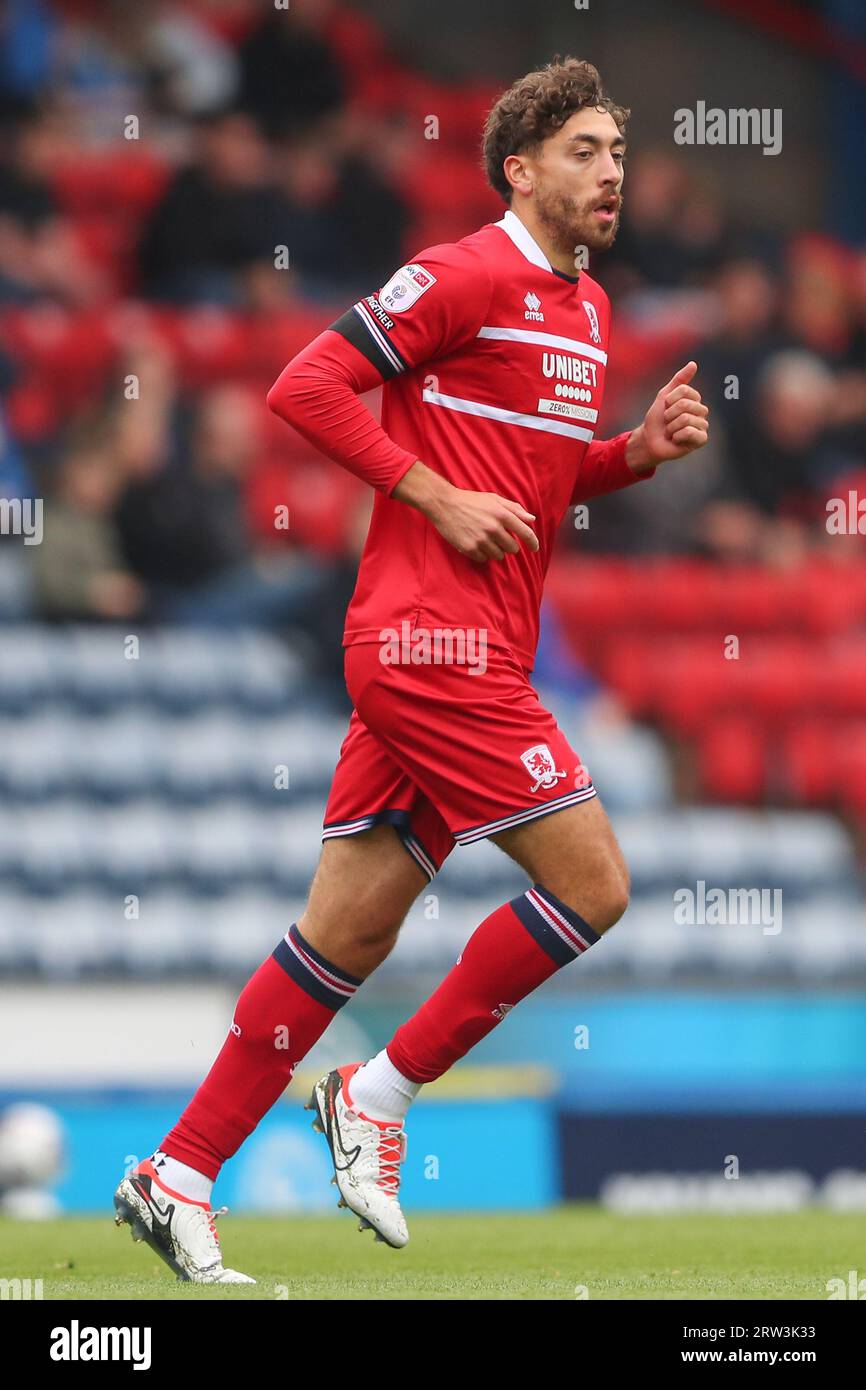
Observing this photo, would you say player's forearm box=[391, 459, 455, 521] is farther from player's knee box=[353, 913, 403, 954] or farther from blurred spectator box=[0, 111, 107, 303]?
blurred spectator box=[0, 111, 107, 303]

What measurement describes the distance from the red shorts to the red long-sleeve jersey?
90mm

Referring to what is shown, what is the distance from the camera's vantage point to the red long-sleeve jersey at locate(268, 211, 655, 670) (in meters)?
Answer: 4.15

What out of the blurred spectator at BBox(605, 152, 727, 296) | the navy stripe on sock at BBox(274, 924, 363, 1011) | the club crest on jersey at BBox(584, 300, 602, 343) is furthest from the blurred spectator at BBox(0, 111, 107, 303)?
the navy stripe on sock at BBox(274, 924, 363, 1011)

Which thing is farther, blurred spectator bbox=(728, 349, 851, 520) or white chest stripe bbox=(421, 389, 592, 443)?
blurred spectator bbox=(728, 349, 851, 520)

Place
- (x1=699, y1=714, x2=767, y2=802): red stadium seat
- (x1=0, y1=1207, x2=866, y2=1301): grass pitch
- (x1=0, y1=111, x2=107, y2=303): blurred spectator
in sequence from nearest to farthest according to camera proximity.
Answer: (x1=0, y1=1207, x2=866, y2=1301): grass pitch
(x1=699, y1=714, x2=767, y2=802): red stadium seat
(x1=0, y1=111, x2=107, y2=303): blurred spectator

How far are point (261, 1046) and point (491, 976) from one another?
1.74 feet

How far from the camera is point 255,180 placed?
1187 centimetres

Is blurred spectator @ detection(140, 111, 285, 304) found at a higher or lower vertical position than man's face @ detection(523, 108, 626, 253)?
higher

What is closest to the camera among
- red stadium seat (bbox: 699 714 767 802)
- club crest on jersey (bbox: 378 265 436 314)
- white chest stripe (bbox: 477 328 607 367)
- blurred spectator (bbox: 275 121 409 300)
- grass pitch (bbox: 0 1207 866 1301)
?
grass pitch (bbox: 0 1207 866 1301)

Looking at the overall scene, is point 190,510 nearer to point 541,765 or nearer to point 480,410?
point 480,410

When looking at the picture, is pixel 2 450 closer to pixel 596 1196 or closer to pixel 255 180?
pixel 255 180

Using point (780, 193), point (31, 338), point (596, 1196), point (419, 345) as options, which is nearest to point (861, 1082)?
point (596, 1196)

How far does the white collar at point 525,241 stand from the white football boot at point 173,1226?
6.50 feet

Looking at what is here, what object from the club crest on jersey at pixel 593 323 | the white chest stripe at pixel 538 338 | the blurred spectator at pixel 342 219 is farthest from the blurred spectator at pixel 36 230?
the white chest stripe at pixel 538 338
